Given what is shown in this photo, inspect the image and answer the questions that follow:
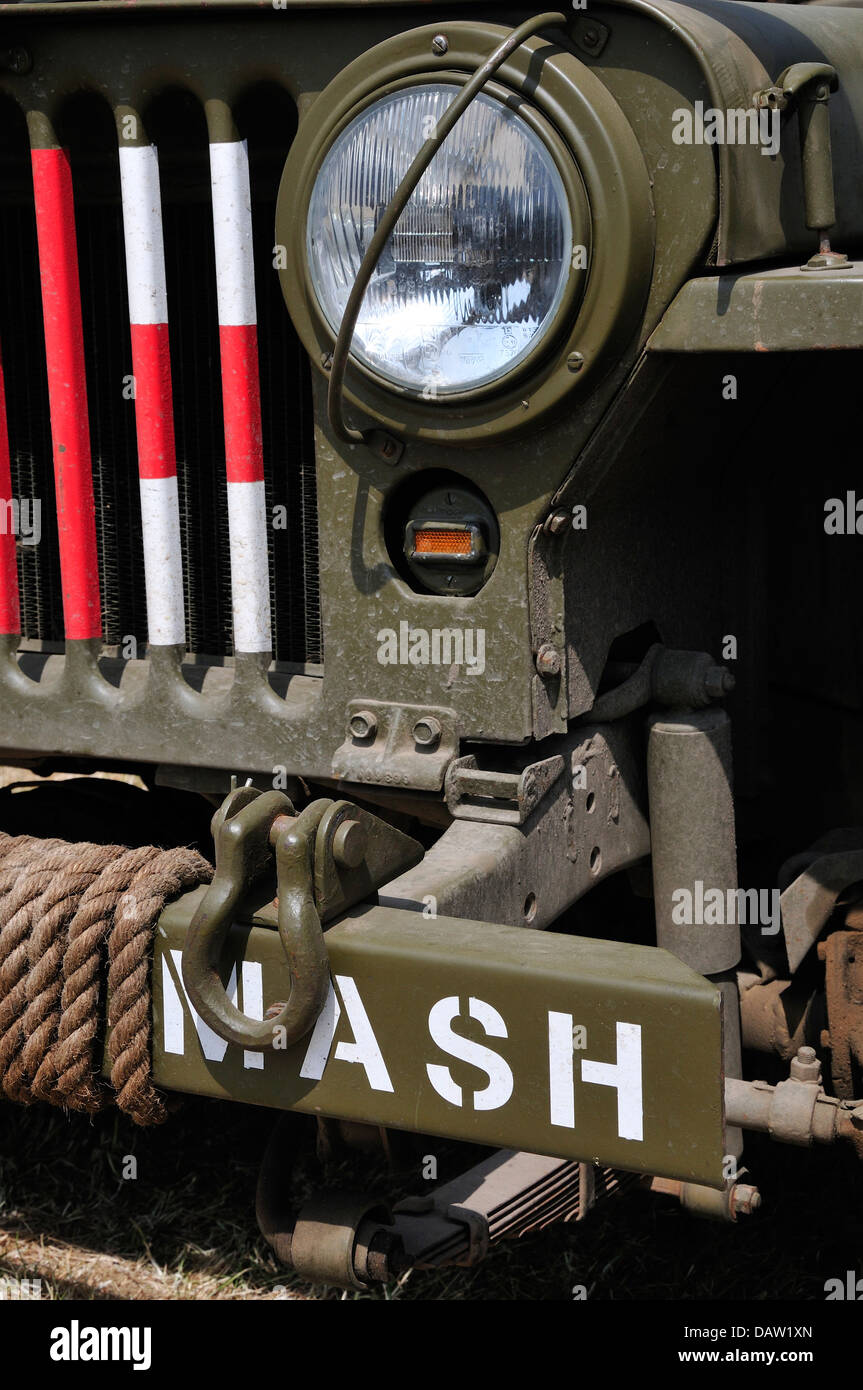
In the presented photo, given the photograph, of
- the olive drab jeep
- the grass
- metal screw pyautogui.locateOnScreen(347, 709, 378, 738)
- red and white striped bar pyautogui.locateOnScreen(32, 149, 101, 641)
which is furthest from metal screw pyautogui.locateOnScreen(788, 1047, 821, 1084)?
red and white striped bar pyautogui.locateOnScreen(32, 149, 101, 641)

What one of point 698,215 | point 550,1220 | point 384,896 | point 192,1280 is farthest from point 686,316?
point 192,1280

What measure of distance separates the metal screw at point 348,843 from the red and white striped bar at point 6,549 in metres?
0.87

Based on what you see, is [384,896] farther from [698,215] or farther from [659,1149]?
[698,215]

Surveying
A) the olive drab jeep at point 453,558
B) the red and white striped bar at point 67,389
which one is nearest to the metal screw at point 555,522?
the olive drab jeep at point 453,558

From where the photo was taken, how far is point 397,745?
2166 mm

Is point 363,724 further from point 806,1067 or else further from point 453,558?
point 806,1067

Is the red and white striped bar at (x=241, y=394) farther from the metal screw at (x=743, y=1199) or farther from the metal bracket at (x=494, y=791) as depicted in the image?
the metal screw at (x=743, y=1199)

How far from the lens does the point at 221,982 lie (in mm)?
1773

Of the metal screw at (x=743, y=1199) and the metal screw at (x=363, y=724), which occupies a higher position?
the metal screw at (x=363, y=724)

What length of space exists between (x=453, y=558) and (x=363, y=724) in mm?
241

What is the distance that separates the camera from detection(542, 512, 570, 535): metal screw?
2053mm

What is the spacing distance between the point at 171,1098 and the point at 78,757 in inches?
27.7

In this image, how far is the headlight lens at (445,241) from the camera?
1892 millimetres

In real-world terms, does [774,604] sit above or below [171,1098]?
above
